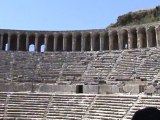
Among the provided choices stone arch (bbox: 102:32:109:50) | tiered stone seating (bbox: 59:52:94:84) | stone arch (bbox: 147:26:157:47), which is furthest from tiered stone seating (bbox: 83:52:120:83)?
stone arch (bbox: 147:26:157:47)

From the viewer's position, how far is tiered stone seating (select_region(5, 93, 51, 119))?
2030 cm

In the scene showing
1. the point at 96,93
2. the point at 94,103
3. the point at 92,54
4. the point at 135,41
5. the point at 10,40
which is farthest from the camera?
the point at 10,40

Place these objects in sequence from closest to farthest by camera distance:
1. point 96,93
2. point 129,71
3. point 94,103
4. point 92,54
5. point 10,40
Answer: point 94,103, point 96,93, point 129,71, point 92,54, point 10,40

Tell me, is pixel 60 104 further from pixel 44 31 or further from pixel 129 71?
pixel 44 31

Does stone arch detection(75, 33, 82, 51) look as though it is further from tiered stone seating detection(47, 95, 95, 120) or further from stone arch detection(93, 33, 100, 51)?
tiered stone seating detection(47, 95, 95, 120)

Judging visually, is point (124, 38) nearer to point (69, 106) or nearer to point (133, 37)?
point (133, 37)

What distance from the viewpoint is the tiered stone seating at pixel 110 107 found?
18.0 metres

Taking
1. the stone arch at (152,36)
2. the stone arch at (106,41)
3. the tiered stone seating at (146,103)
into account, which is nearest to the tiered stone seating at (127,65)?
the stone arch at (152,36)

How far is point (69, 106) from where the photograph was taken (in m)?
20.3

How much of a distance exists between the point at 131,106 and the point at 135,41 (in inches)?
699

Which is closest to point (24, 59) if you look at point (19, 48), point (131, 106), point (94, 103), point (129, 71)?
point (19, 48)

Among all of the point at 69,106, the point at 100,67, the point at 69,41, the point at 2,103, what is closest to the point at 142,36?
the point at 100,67

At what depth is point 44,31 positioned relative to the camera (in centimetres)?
3800

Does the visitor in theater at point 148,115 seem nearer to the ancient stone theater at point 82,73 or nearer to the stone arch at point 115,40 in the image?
the ancient stone theater at point 82,73
